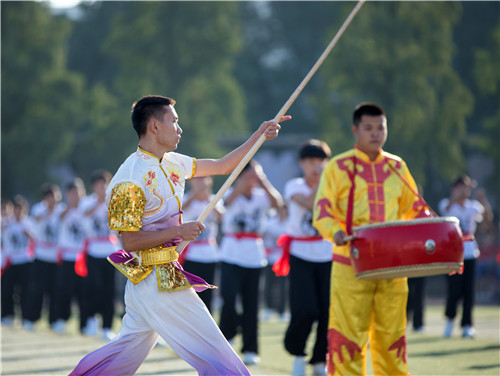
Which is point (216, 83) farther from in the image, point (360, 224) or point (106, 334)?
point (360, 224)

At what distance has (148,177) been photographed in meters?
5.25

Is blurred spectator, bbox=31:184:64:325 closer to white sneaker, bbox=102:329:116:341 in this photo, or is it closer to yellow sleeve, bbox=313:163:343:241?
white sneaker, bbox=102:329:116:341

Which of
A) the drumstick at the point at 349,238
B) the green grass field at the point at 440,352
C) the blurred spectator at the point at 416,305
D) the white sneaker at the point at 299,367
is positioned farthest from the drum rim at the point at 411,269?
the blurred spectator at the point at 416,305

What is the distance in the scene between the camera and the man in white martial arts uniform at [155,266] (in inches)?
202

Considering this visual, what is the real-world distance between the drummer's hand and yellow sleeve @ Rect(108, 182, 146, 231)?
1.73 meters

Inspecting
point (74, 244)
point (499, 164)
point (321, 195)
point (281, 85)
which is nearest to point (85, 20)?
point (281, 85)

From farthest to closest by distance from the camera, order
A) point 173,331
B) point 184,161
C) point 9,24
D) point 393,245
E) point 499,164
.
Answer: point 9,24 < point 499,164 < point 393,245 < point 184,161 < point 173,331

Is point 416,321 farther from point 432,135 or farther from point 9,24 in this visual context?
point 9,24

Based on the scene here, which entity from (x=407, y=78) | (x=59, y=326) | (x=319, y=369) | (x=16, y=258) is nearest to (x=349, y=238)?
(x=319, y=369)

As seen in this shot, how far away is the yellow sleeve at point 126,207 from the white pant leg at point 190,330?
385mm

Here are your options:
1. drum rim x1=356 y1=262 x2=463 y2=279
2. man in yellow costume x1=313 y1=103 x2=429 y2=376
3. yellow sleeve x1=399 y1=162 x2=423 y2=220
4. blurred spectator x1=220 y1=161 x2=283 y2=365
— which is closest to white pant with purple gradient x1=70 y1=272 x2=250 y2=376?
drum rim x1=356 y1=262 x2=463 y2=279

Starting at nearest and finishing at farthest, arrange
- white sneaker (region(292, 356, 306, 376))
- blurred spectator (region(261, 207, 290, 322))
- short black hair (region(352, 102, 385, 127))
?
short black hair (region(352, 102, 385, 127)), white sneaker (region(292, 356, 306, 376)), blurred spectator (region(261, 207, 290, 322))

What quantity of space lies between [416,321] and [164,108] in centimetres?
893

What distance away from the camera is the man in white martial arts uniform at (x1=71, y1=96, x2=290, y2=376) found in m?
5.12
